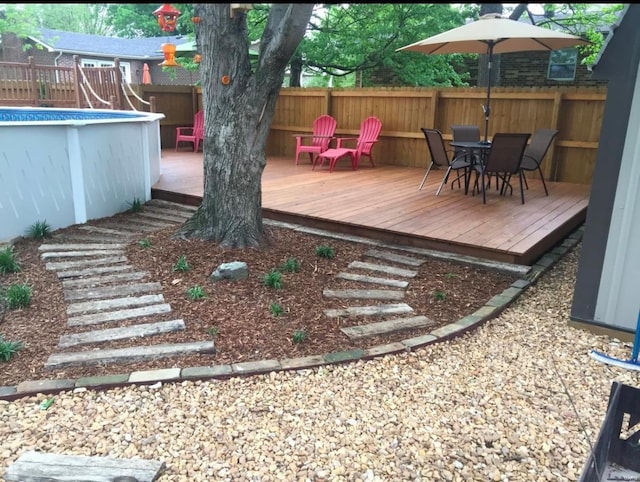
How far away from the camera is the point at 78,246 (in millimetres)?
4441

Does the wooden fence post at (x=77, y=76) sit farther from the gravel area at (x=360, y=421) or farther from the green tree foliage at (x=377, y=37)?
the gravel area at (x=360, y=421)

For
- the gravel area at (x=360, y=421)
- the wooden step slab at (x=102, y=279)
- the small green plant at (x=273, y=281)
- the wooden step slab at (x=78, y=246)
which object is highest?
the small green plant at (x=273, y=281)

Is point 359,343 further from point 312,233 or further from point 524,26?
point 524,26

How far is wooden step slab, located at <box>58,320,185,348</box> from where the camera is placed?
9.36 feet

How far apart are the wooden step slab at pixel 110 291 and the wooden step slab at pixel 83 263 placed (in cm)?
50

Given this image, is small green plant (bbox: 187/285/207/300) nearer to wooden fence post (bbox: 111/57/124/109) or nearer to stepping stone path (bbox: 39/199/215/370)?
stepping stone path (bbox: 39/199/215/370)

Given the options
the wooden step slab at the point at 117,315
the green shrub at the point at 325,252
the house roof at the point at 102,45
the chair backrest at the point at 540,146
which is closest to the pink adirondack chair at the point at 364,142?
the chair backrest at the point at 540,146

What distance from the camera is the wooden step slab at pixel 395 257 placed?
13.8 ft

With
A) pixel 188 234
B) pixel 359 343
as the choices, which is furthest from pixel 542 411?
pixel 188 234

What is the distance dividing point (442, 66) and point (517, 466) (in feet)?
40.3

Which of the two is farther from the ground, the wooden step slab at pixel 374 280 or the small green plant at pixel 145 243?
the small green plant at pixel 145 243

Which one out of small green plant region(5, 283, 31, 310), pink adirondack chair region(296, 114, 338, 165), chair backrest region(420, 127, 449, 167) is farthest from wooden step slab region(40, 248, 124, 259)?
pink adirondack chair region(296, 114, 338, 165)

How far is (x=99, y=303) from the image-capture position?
334 cm

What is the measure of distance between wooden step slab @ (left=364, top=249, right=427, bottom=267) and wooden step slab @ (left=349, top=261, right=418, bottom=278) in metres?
0.14
